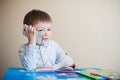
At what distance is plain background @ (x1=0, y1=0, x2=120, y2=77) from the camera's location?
1520 mm

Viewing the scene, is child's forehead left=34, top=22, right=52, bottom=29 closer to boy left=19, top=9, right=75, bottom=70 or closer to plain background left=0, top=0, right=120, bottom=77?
boy left=19, top=9, right=75, bottom=70

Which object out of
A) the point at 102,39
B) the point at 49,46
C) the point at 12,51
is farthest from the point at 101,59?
the point at 12,51

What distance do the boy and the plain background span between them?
0.32 metres

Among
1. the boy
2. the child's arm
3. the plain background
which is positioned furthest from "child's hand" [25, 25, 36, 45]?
the plain background

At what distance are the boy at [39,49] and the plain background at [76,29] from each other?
324mm

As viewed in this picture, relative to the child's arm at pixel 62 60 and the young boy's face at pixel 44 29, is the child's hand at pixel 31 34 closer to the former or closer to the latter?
the young boy's face at pixel 44 29

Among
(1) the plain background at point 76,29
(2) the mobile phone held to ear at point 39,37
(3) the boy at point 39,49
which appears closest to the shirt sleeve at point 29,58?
(3) the boy at point 39,49

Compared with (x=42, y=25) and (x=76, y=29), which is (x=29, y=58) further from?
(x=76, y=29)

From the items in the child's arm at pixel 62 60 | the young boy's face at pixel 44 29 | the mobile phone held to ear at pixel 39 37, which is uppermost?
the young boy's face at pixel 44 29

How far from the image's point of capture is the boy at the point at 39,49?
3.54 feet

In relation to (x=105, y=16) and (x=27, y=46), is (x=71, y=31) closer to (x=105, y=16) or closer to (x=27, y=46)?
(x=105, y=16)

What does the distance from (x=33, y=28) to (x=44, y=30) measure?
8cm

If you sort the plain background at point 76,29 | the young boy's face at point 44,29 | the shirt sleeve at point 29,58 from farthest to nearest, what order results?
1. the plain background at point 76,29
2. the young boy's face at point 44,29
3. the shirt sleeve at point 29,58

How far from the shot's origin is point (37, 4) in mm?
1546
